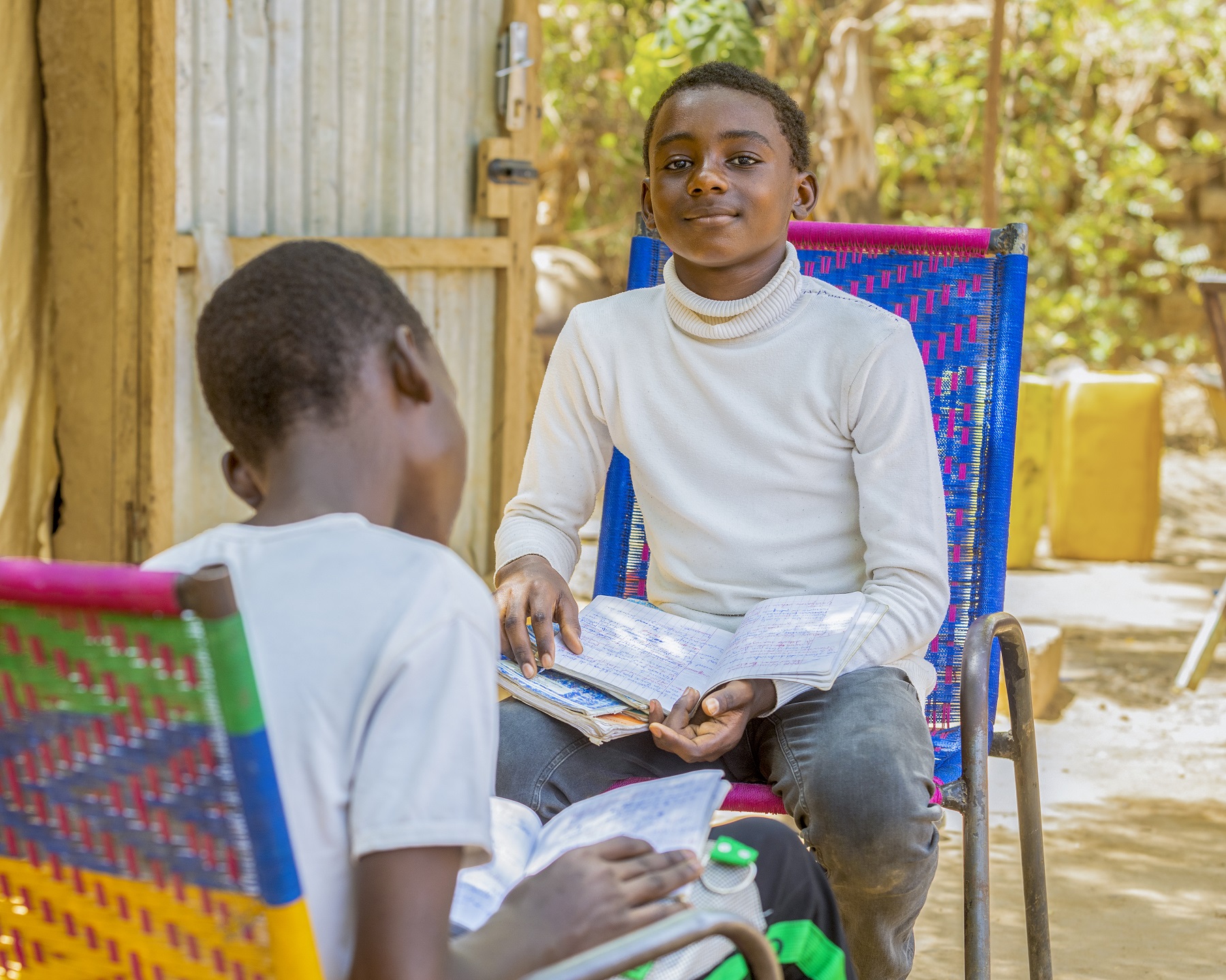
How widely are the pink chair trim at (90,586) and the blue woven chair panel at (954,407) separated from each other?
155cm

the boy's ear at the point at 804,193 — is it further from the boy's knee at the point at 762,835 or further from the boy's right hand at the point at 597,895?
the boy's right hand at the point at 597,895

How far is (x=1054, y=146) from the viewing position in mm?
9570

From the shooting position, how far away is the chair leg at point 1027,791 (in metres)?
2.17

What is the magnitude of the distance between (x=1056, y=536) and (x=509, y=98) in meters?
3.67

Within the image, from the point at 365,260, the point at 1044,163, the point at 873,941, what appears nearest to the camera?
the point at 365,260

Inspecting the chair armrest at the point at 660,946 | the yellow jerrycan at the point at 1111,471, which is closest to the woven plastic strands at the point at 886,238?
the chair armrest at the point at 660,946

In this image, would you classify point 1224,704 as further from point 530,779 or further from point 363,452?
point 363,452

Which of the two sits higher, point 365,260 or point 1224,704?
point 365,260

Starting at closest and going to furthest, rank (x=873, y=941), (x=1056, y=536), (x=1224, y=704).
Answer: (x=873, y=941)
(x=1224, y=704)
(x=1056, y=536)

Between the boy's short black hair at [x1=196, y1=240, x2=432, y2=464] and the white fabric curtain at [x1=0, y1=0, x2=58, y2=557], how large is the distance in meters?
2.51

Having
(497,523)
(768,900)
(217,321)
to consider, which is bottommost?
(497,523)

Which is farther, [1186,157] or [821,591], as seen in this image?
[1186,157]

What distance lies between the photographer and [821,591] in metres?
2.11

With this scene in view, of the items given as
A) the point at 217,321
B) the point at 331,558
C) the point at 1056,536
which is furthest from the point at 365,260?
the point at 1056,536
